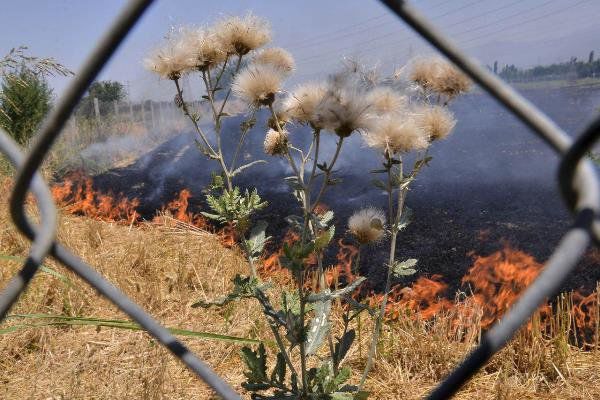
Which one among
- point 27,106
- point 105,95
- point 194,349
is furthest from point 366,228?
point 105,95

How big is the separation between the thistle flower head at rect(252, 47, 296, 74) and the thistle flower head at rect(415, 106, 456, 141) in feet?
1.02

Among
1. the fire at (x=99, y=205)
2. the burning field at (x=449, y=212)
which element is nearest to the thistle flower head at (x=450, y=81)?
the burning field at (x=449, y=212)

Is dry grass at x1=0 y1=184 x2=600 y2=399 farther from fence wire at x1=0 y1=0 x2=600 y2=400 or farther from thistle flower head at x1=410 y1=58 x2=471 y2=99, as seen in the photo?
fence wire at x1=0 y1=0 x2=600 y2=400

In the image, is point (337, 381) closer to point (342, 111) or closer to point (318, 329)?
point (318, 329)

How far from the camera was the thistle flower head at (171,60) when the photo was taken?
1.20 meters

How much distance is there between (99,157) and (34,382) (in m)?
10.0

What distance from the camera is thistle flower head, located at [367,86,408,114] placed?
947 millimetres

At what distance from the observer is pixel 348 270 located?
2.94m

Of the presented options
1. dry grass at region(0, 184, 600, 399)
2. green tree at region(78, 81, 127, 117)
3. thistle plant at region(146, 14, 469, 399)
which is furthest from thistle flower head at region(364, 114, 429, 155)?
green tree at region(78, 81, 127, 117)

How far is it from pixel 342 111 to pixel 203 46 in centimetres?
52

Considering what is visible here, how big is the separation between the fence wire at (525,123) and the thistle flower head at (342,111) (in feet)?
1.44

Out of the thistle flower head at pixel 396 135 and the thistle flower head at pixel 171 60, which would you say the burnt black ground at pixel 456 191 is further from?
the thistle flower head at pixel 171 60

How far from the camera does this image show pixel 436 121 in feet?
3.72

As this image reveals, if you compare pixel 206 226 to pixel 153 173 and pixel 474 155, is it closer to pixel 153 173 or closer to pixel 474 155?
pixel 153 173
